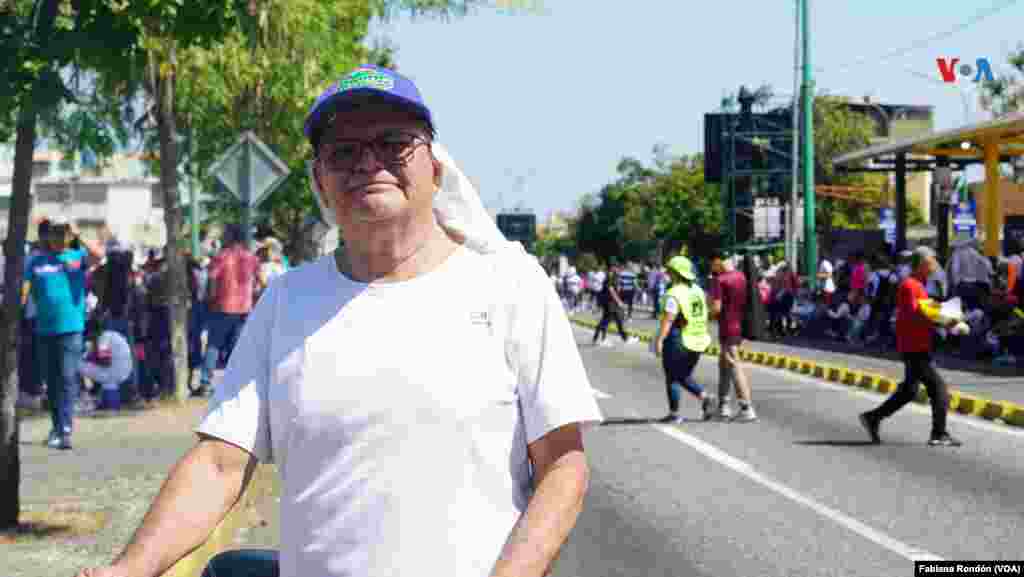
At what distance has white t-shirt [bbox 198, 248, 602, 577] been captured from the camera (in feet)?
9.20

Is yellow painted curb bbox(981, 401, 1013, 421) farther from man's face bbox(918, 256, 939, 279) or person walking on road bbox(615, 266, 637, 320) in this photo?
person walking on road bbox(615, 266, 637, 320)

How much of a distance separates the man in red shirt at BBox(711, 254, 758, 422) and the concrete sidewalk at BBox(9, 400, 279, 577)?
5398 millimetres

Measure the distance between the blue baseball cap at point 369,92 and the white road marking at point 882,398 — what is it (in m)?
13.0

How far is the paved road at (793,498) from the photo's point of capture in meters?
8.80

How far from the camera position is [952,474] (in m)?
12.2

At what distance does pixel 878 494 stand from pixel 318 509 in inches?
349

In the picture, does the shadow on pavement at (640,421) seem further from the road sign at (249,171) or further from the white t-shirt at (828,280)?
the white t-shirt at (828,280)

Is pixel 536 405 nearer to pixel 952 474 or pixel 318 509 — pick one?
pixel 318 509

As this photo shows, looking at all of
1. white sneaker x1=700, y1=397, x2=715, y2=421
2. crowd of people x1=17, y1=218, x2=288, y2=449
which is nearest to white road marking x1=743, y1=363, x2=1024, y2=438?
white sneaker x1=700, y1=397, x2=715, y2=421

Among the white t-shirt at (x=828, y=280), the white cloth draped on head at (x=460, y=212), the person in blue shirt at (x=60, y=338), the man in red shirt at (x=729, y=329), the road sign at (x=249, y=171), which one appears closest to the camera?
the white cloth draped on head at (x=460, y=212)

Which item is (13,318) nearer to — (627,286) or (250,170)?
(250,170)

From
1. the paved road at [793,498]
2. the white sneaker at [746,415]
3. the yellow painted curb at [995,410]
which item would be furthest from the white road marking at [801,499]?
the yellow painted curb at [995,410]

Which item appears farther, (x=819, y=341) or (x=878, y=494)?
(x=819, y=341)

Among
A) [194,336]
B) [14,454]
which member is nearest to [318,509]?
[14,454]
